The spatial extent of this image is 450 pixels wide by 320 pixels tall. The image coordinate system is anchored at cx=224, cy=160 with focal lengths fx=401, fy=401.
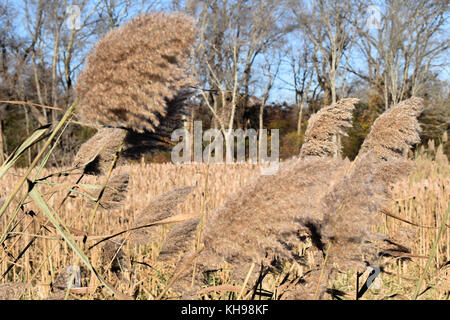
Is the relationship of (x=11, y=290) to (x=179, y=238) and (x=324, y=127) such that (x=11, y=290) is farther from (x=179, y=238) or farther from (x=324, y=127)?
(x=324, y=127)

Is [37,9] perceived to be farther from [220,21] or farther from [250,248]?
[250,248]

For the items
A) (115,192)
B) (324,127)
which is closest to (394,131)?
(324,127)

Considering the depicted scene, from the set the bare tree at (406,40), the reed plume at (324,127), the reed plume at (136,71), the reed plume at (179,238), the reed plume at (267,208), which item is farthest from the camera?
the bare tree at (406,40)

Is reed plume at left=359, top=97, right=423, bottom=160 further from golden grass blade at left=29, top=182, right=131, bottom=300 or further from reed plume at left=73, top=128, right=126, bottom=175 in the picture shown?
golden grass blade at left=29, top=182, right=131, bottom=300

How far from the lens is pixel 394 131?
4.48ft

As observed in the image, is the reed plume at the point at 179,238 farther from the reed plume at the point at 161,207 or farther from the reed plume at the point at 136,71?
the reed plume at the point at 136,71

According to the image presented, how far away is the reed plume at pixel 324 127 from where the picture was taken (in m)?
1.33

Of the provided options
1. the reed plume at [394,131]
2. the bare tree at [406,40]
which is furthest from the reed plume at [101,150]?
the bare tree at [406,40]

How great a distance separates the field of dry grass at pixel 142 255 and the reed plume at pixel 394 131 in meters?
0.18

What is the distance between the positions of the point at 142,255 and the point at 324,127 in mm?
1558

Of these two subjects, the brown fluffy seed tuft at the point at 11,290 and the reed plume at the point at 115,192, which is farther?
the reed plume at the point at 115,192

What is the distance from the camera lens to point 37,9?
12.8 m

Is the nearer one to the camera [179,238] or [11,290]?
[11,290]

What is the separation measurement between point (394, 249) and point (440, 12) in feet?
53.9
